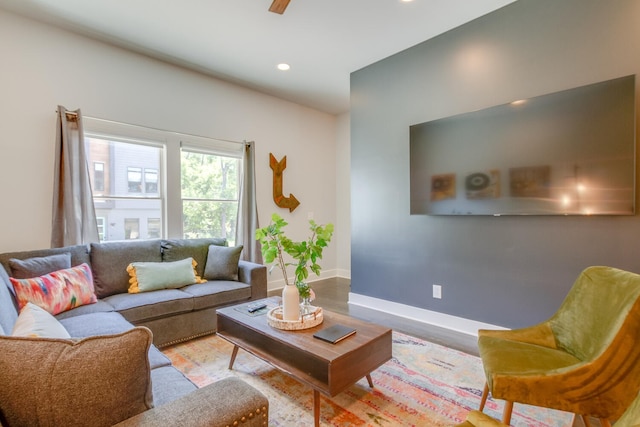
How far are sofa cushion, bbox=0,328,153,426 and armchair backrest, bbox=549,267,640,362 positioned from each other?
1818mm

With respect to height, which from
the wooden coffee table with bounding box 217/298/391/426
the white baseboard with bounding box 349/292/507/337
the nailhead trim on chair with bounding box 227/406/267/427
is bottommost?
the white baseboard with bounding box 349/292/507/337

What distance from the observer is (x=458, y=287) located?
10.1ft

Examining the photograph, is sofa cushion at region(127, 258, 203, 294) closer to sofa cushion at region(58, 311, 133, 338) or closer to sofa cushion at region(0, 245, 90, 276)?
sofa cushion at region(0, 245, 90, 276)

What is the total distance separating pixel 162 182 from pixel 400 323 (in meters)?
3.21

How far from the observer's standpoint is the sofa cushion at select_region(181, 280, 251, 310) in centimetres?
287

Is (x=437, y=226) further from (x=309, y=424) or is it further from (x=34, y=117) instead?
(x=34, y=117)

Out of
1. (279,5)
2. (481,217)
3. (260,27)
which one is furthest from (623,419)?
(260,27)

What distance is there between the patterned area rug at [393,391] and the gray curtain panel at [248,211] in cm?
175

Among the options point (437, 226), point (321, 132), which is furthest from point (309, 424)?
point (321, 132)

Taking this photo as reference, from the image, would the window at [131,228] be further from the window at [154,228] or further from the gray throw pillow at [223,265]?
the gray throw pillow at [223,265]

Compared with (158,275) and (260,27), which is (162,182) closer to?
(158,275)

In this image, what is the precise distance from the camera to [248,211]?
4.40 m

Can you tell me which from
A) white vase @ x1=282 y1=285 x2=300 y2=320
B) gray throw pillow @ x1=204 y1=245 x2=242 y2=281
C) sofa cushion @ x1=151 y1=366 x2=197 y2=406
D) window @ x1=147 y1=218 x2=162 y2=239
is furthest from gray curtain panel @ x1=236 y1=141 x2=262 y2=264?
sofa cushion @ x1=151 y1=366 x2=197 y2=406

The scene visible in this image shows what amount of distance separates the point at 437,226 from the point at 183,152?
321cm
